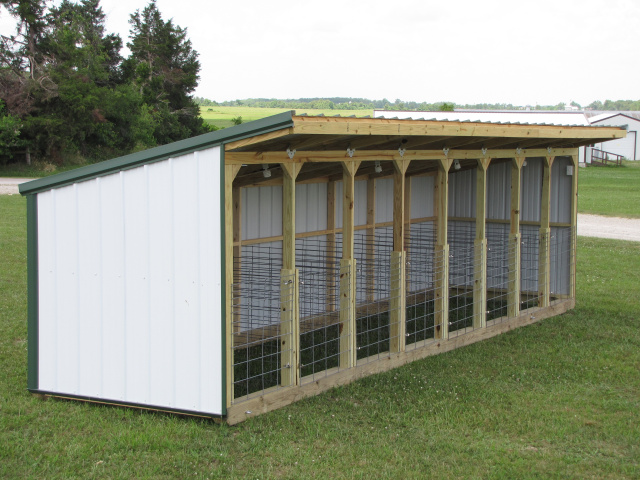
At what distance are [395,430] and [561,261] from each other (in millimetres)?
6277

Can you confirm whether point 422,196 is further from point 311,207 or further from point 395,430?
point 395,430

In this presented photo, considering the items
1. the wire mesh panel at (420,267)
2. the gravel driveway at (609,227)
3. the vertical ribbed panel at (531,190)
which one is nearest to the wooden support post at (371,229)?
the wire mesh panel at (420,267)

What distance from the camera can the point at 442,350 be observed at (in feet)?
30.3

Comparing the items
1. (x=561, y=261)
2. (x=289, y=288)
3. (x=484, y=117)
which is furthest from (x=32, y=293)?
(x=484, y=117)

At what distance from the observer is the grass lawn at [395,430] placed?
5.80 m

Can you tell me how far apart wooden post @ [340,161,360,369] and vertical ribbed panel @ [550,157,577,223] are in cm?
513

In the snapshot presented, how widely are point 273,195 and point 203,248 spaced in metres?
3.37

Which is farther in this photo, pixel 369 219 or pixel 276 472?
pixel 369 219

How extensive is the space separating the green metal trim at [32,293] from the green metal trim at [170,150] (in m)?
0.20

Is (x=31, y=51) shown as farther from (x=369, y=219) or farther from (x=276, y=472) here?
(x=276, y=472)

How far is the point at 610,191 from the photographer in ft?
107

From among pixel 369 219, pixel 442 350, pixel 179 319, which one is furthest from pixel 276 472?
pixel 369 219

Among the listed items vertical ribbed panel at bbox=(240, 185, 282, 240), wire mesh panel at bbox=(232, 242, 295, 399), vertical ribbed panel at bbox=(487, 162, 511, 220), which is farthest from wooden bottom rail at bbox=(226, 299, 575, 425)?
vertical ribbed panel at bbox=(240, 185, 282, 240)

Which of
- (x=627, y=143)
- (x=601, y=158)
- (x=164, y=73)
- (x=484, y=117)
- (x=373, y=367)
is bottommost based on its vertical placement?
(x=373, y=367)
